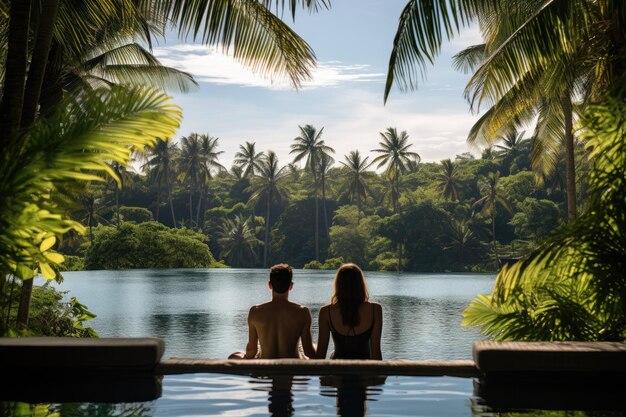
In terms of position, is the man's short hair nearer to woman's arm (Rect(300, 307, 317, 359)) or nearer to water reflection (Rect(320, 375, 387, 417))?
woman's arm (Rect(300, 307, 317, 359))

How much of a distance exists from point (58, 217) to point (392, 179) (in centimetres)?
6598

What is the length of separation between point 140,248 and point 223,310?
104ft

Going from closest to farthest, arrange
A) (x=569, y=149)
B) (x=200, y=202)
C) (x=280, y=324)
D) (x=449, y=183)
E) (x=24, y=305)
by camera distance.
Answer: (x=280, y=324) < (x=24, y=305) < (x=569, y=149) < (x=449, y=183) < (x=200, y=202)

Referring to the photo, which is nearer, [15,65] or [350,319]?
[350,319]

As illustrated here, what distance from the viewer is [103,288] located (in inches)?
1438

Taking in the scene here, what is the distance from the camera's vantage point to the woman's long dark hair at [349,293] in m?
5.17

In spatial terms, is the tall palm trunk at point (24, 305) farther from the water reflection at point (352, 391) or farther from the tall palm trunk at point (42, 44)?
the water reflection at point (352, 391)

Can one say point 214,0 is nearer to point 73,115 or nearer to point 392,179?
point 73,115

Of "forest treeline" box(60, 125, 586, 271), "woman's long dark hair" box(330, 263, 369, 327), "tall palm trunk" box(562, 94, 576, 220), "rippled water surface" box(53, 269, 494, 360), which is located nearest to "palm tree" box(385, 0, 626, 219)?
"tall palm trunk" box(562, 94, 576, 220)

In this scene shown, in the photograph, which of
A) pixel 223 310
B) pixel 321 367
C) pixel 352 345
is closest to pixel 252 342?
pixel 352 345

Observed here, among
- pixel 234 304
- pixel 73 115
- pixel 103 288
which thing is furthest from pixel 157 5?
pixel 103 288

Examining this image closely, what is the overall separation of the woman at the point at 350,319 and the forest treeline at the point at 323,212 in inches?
2044

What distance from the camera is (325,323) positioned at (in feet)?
17.2

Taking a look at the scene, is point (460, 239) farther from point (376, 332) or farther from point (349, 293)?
point (349, 293)
